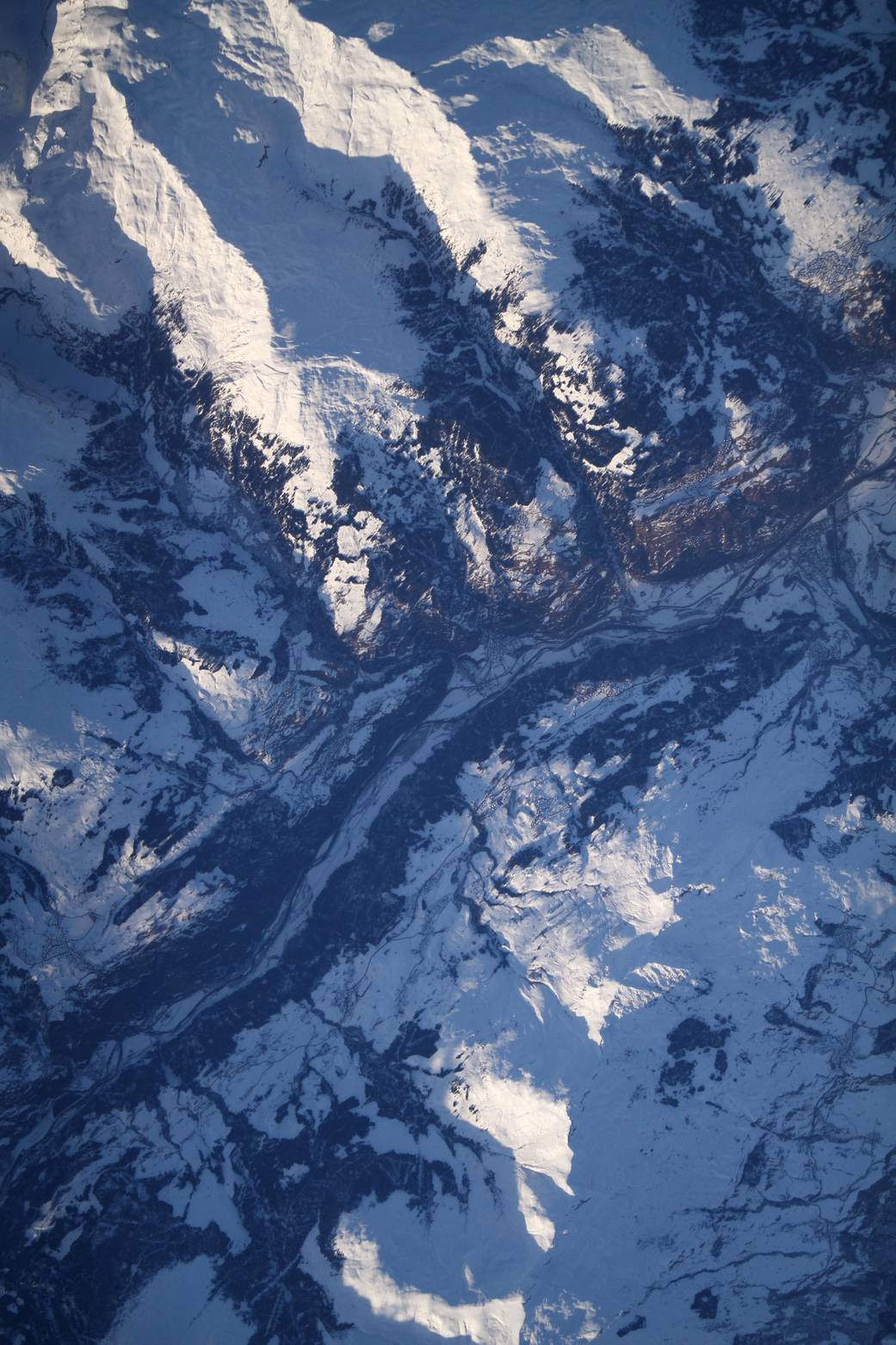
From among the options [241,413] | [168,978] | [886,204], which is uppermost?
[886,204]

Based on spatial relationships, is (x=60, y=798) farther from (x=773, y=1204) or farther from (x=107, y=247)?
(x=773, y=1204)

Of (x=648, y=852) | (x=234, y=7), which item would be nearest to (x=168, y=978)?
(x=648, y=852)

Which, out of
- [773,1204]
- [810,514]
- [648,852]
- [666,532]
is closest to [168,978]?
[648,852]

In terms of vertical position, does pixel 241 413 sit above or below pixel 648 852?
above

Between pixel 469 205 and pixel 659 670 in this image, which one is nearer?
pixel 469 205

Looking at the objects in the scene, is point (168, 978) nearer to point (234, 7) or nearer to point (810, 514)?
point (810, 514)

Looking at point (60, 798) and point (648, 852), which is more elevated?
point (648, 852)
